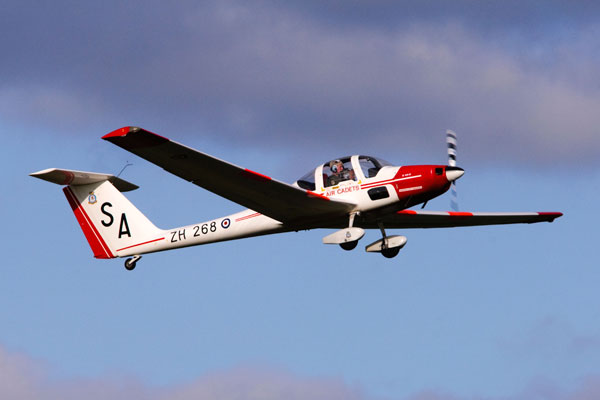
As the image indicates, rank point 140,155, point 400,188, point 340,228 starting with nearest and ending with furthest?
point 140,155
point 400,188
point 340,228

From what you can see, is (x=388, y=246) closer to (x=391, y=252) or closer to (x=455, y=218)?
(x=391, y=252)

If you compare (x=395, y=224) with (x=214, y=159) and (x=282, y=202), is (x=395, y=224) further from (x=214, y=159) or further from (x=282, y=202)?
(x=214, y=159)

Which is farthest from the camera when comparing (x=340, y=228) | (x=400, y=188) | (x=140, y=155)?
(x=340, y=228)

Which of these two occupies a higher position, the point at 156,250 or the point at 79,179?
the point at 79,179

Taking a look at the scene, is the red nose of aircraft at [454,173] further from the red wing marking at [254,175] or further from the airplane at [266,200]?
the red wing marking at [254,175]

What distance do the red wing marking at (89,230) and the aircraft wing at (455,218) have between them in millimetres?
7145

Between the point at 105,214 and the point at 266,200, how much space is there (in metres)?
5.93

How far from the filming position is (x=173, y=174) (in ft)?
72.8

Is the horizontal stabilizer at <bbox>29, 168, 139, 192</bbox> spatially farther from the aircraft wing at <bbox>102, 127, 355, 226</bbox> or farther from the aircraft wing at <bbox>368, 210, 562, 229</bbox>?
the aircraft wing at <bbox>368, 210, 562, 229</bbox>

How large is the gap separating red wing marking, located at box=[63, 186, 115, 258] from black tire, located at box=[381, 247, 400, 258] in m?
7.49

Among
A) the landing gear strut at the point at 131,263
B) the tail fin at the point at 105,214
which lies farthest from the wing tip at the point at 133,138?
the landing gear strut at the point at 131,263

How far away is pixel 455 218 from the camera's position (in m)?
27.2

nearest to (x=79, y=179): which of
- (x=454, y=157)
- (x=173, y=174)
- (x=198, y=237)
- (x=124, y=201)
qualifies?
(x=124, y=201)

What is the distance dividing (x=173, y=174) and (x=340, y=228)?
508cm
